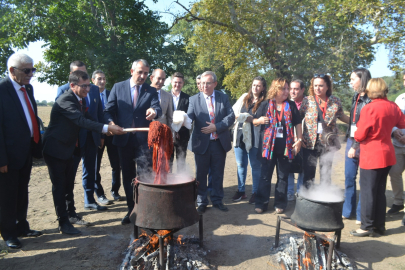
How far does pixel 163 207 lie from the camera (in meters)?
3.23

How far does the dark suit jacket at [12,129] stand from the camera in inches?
150

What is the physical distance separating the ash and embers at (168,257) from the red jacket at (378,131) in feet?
8.74

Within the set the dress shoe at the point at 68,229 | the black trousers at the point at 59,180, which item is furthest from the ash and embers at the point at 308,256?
the black trousers at the point at 59,180

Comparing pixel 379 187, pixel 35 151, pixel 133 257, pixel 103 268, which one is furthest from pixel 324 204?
pixel 35 151

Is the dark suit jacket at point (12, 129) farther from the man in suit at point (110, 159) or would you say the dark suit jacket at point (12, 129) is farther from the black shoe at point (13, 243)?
the man in suit at point (110, 159)

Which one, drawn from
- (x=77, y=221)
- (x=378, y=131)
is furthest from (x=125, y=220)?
(x=378, y=131)

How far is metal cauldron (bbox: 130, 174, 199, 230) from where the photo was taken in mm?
3217

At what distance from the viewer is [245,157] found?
6.02 meters

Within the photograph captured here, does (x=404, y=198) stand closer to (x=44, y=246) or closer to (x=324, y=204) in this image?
(x=324, y=204)

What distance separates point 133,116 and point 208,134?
4.52 feet

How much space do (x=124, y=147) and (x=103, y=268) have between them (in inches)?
67.1

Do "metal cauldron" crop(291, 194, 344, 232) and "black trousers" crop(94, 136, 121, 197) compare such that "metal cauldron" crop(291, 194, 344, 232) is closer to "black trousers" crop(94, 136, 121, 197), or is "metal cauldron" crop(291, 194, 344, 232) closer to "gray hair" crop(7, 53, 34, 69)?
"black trousers" crop(94, 136, 121, 197)

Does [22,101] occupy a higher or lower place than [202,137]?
higher

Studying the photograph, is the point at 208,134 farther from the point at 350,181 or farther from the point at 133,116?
the point at 350,181
